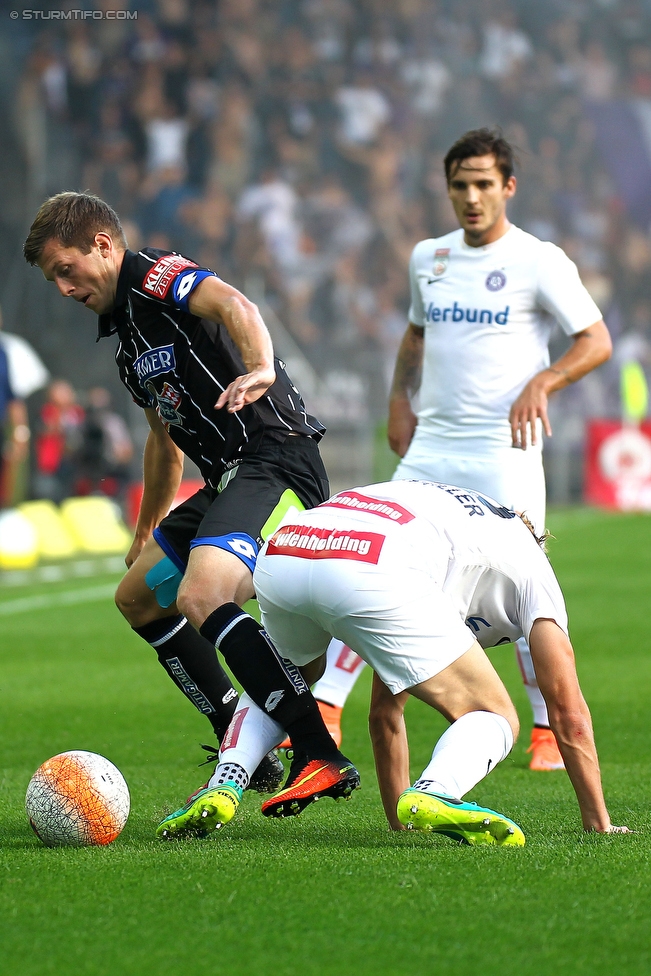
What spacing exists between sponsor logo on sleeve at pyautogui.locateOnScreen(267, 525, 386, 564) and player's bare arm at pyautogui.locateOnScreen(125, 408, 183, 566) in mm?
1148

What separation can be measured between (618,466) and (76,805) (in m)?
19.0

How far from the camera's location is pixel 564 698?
3.42m

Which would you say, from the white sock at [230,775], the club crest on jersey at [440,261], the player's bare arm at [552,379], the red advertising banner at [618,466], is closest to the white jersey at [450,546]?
the white sock at [230,775]

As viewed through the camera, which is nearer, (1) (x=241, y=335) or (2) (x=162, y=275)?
(1) (x=241, y=335)

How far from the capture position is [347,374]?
67.8ft

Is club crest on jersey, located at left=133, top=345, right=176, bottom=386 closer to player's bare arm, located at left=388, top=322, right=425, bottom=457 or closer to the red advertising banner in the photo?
player's bare arm, located at left=388, top=322, right=425, bottom=457

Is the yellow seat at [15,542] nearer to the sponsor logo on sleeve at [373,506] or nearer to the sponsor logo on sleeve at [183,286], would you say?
the sponsor logo on sleeve at [183,286]

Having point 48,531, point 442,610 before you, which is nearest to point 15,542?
point 48,531

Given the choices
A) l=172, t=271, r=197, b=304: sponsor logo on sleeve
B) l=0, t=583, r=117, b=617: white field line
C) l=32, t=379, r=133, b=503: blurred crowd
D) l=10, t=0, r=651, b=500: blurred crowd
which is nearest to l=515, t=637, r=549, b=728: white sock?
l=172, t=271, r=197, b=304: sponsor logo on sleeve

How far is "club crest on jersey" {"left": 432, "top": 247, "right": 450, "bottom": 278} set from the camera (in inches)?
208

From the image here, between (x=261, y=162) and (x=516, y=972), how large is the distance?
70.8 feet

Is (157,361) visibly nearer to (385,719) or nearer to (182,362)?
(182,362)

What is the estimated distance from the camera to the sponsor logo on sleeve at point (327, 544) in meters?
3.36

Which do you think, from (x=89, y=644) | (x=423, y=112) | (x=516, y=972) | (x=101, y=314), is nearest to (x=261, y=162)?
(x=423, y=112)
